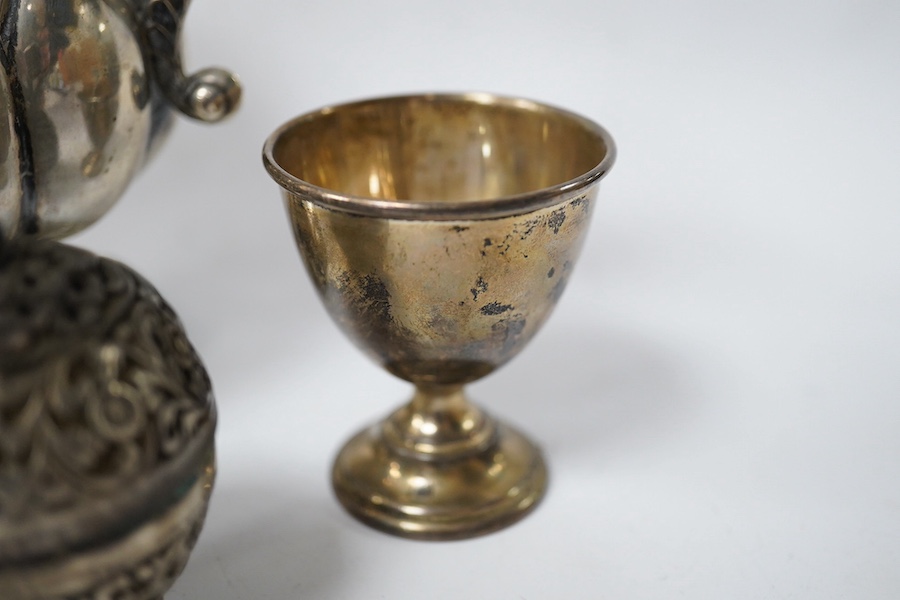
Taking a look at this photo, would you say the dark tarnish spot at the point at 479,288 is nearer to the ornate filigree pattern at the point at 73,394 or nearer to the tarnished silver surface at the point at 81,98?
the ornate filigree pattern at the point at 73,394

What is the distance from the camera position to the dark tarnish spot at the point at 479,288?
99 centimetres

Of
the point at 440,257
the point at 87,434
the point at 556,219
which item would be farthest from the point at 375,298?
the point at 87,434

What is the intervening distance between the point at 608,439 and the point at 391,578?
361 mm

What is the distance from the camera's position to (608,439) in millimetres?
1285

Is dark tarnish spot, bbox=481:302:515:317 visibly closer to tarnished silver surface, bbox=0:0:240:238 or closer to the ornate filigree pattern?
the ornate filigree pattern

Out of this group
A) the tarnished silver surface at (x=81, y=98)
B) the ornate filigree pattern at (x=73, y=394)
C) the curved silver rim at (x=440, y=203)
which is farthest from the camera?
the tarnished silver surface at (x=81, y=98)

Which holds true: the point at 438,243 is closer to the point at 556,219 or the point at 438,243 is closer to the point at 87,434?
the point at 556,219

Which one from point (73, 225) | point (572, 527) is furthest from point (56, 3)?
point (572, 527)

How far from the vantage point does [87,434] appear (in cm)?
74

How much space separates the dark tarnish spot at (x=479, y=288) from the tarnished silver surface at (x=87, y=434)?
0.30 m

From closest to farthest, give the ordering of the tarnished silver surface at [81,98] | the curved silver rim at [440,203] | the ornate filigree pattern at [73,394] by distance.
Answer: the ornate filigree pattern at [73,394] → the curved silver rim at [440,203] → the tarnished silver surface at [81,98]

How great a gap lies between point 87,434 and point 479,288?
396mm

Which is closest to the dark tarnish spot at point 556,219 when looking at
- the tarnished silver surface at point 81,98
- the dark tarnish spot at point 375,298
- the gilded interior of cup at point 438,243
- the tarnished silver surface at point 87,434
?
the gilded interior of cup at point 438,243

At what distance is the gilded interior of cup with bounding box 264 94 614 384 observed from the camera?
0.95m
